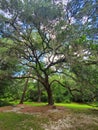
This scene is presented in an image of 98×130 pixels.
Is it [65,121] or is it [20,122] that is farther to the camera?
[65,121]

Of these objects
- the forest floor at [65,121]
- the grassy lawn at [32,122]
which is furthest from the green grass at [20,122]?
the forest floor at [65,121]

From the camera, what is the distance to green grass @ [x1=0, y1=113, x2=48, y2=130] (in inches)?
347

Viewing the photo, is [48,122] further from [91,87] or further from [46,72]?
[46,72]

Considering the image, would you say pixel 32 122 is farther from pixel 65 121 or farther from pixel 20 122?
pixel 65 121

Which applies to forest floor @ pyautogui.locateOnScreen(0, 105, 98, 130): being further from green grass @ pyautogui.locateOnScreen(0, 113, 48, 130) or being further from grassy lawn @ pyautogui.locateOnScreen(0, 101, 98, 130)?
green grass @ pyautogui.locateOnScreen(0, 113, 48, 130)

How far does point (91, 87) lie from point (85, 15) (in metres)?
4.36

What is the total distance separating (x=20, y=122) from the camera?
9.48 meters

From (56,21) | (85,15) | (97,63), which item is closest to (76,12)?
(85,15)

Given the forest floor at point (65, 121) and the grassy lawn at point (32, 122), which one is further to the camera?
the forest floor at point (65, 121)

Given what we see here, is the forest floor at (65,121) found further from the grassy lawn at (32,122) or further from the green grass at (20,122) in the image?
the green grass at (20,122)

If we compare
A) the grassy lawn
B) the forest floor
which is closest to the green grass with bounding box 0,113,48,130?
the grassy lawn

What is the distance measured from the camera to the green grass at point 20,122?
880 cm

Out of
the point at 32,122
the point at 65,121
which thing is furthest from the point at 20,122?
the point at 65,121

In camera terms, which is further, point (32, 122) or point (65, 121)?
point (65, 121)
